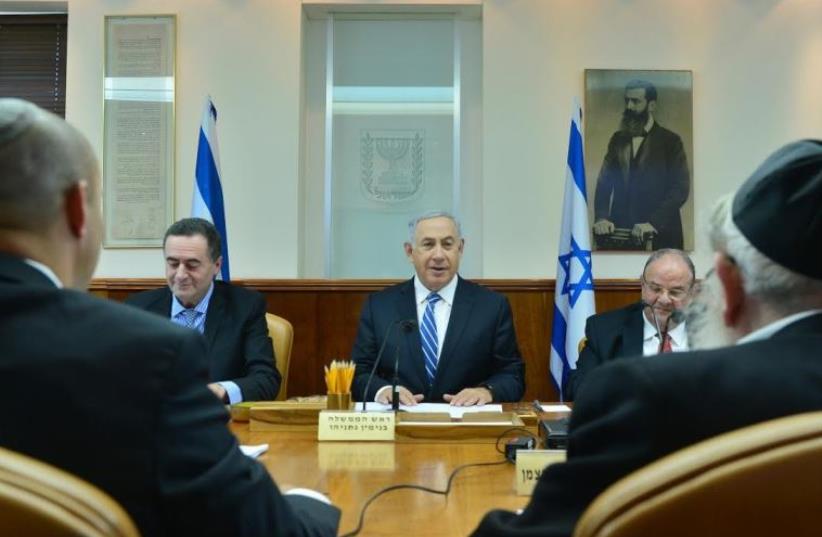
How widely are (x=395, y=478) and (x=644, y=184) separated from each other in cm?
432

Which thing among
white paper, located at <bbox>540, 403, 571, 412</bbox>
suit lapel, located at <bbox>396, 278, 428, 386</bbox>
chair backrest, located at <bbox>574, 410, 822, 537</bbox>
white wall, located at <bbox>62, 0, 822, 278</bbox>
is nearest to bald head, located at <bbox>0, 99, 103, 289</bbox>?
chair backrest, located at <bbox>574, 410, 822, 537</bbox>

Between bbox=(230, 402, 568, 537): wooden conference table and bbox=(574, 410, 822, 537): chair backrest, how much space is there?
0.63 meters

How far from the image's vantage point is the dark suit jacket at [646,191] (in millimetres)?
5738

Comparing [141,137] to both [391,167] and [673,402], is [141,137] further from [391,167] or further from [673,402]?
[673,402]

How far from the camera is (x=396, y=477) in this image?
1.93 meters

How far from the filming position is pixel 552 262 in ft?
19.0

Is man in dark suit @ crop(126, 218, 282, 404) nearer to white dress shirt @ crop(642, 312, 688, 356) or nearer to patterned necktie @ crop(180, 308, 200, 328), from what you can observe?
patterned necktie @ crop(180, 308, 200, 328)

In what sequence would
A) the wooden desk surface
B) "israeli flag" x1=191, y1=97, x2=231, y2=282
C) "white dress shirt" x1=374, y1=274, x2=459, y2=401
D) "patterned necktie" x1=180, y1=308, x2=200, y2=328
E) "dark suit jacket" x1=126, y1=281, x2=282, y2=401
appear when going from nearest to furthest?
the wooden desk surface → "dark suit jacket" x1=126, y1=281, x2=282, y2=401 → "patterned necktie" x1=180, y1=308, x2=200, y2=328 → "white dress shirt" x1=374, y1=274, x2=459, y2=401 → "israeli flag" x1=191, y1=97, x2=231, y2=282

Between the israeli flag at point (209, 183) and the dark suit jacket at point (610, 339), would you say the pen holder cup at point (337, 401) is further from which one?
the israeli flag at point (209, 183)

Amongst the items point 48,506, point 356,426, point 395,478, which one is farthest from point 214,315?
point 48,506

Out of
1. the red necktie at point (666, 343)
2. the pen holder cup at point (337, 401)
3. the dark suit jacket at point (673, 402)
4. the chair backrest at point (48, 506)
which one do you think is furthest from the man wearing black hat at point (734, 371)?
the red necktie at point (666, 343)

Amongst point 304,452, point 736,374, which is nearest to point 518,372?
point 304,452

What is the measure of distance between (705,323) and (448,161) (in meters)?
4.72

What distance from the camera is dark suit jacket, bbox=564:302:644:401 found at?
3.60 metres
